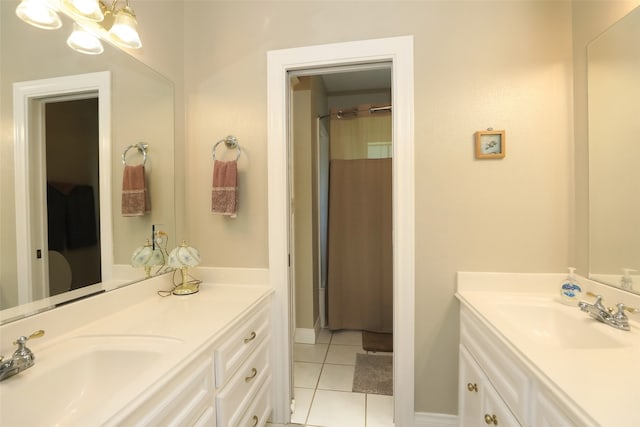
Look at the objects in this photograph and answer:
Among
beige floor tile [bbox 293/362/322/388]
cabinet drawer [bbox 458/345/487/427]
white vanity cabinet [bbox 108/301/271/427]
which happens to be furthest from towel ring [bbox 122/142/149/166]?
cabinet drawer [bbox 458/345/487/427]

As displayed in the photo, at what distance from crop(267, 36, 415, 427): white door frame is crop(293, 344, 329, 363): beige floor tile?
0.66 metres

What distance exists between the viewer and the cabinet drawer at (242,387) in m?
0.99

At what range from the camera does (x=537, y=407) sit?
76 cm

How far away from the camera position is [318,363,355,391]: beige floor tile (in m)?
1.83

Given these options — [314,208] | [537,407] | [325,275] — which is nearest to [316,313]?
[325,275]

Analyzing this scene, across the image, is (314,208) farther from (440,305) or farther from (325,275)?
(440,305)

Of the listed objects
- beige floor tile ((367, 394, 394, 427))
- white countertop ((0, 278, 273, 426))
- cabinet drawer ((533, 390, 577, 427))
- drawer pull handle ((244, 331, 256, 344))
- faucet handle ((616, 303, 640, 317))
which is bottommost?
beige floor tile ((367, 394, 394, 427))

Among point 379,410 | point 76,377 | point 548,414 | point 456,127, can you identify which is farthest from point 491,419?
point 76,377

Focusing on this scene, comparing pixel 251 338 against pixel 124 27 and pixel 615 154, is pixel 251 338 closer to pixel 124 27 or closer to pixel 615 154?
pixel 124 27

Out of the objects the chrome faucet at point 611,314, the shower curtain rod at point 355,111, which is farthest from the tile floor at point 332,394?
the shower curtain rod at point 355,111

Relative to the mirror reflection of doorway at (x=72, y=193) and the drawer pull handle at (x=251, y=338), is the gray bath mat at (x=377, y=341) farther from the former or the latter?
the mirror reflection of doorway at (x=72, y=193)

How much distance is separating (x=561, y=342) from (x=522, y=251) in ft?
1.46

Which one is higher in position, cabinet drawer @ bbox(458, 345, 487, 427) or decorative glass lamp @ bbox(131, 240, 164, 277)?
decorative glass lamp @ bbox(131, 240, 164, 277)

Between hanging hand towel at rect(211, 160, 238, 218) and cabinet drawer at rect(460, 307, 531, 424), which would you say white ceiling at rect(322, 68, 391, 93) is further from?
cabinet drawer at rect(460, 307, 531, 424)
